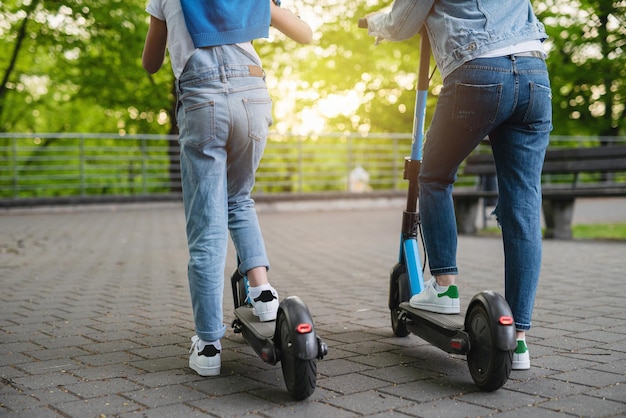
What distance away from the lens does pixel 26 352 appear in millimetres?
3619

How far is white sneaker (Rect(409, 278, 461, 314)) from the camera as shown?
3.40 meters

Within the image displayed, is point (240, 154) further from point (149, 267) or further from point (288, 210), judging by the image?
point (288, 210)

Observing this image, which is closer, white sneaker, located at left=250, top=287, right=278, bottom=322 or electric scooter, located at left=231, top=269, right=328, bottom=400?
electric scooter, located at left=231, top=269, right=328, bottom=400

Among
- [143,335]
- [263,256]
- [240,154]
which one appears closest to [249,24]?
[240,154]

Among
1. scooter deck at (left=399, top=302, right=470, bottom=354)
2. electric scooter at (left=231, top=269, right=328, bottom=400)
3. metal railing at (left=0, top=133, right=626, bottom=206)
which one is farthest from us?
metal railing at (left=0, top=133, right=626, bottom=206)

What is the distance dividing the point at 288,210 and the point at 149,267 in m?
9.64

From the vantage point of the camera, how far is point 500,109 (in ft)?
9.97

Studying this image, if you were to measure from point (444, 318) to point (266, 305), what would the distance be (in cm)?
77

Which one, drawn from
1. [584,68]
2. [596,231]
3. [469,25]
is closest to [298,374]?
[469,25]

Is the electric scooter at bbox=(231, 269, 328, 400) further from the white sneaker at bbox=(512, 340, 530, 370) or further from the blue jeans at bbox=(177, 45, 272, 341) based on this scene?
the white sneaker at bbox=(512, 340, 530, 370)

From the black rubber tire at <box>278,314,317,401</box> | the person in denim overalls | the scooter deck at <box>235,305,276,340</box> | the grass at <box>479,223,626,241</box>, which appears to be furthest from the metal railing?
the black rubber tire at <box>278,314,317,401</box>

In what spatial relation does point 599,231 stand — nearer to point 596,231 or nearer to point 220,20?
point 596,231

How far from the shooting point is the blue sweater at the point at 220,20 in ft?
9.96

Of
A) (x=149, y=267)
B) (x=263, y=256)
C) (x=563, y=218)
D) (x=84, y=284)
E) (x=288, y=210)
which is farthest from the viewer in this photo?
(x=288, y=210)
